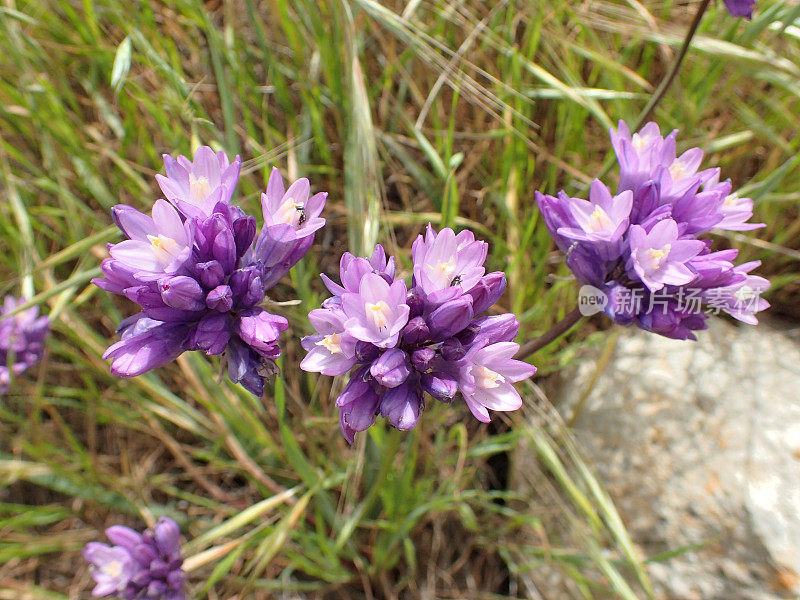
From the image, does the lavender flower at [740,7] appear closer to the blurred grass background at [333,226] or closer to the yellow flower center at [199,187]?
the blurred grass background at [333,226]

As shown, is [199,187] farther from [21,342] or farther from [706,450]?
[706,450]

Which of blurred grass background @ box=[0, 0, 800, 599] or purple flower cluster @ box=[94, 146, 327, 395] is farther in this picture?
blurred grass background @ box=[0, 0, 800, 599]

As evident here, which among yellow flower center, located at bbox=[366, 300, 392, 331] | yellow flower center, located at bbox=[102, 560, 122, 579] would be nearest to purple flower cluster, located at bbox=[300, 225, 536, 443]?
yellow flower center, located at bbox=[366, 300, 392, 331]

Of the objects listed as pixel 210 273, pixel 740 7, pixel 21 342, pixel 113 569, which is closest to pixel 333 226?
pixel 21 342

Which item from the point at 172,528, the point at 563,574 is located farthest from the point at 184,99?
the point at 563,574

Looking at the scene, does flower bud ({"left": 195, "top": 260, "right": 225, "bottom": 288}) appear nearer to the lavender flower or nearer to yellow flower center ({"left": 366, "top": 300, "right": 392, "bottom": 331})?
yellow flower center ({"left": 366, "top": 300, "right": 392, "bottom": 331})

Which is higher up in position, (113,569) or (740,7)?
(740,7)
